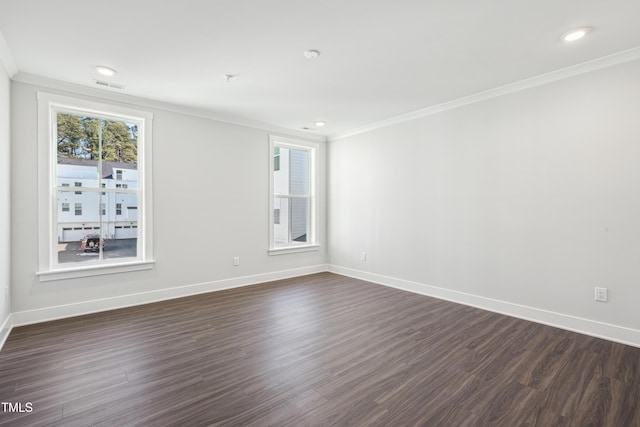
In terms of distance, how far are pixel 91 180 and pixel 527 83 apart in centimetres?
504

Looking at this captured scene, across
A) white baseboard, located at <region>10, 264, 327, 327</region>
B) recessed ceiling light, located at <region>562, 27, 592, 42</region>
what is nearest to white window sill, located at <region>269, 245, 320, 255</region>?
white baseboard, located at <region>10, 264, 327, 327</region>

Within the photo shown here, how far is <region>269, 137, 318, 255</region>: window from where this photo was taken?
5406mm

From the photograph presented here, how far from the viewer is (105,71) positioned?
9.98ft

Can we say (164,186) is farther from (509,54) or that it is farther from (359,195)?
(509,54)

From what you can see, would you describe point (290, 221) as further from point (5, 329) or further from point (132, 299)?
point (5, 329)

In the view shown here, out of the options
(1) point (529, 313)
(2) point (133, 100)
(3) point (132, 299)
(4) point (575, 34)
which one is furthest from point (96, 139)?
(1) point (529, 313)

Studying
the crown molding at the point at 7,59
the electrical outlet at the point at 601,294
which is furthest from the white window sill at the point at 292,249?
the electrical outlet at the point at 601,294

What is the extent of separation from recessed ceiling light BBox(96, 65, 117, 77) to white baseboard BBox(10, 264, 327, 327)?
8.25ft

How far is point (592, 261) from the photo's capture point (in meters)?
2.91

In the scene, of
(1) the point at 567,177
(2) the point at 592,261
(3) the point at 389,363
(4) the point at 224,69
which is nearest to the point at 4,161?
(4) the point at 224,69

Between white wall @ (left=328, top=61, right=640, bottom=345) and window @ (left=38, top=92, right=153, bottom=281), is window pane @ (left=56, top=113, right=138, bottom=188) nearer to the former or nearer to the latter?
window @ (left=38, top=92, right=153, bottom=281)

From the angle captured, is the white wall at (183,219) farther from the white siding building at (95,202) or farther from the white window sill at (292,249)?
the white siding building at (95,202)

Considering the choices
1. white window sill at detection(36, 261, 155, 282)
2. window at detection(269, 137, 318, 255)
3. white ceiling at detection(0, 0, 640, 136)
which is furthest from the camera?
window at detection(269, 137, 318, 255)

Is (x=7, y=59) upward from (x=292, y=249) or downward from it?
upward
